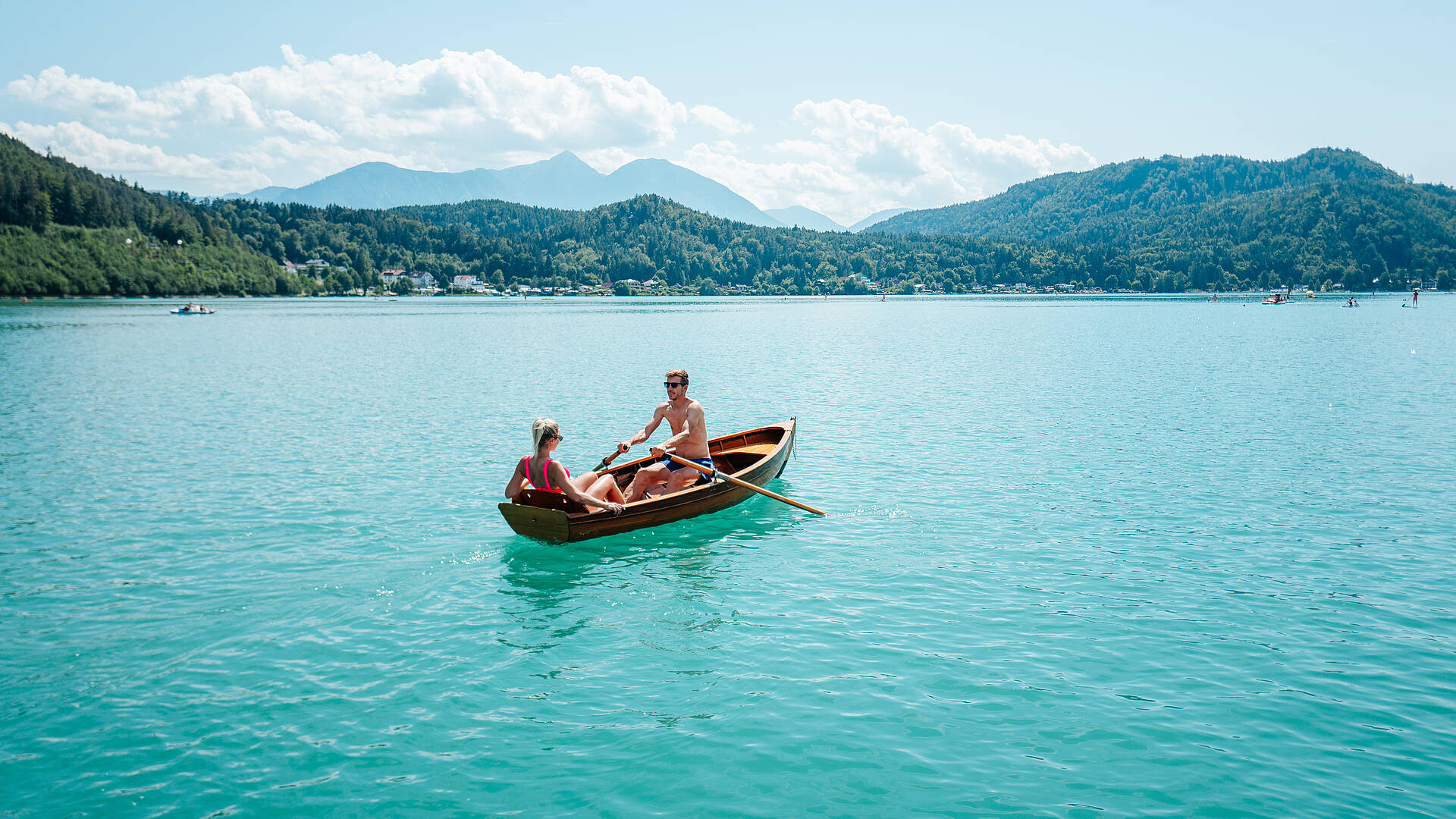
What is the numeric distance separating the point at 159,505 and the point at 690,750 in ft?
49.9

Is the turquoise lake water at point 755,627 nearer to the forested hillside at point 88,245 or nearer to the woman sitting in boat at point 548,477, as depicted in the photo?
the woman sitting in boat at point 548,477

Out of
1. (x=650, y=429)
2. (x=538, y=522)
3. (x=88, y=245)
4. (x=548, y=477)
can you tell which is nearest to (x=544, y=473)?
(x=548, y=477)

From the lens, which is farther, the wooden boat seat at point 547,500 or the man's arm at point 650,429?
the man's arm at point 650,429

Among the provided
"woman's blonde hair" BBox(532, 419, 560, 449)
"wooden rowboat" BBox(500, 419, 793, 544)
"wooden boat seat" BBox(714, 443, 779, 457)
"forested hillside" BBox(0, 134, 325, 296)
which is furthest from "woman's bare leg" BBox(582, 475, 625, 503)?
"forested hillside" BBox(0, 134, 325, 296)

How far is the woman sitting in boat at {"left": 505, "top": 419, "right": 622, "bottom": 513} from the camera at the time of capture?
45.0ft

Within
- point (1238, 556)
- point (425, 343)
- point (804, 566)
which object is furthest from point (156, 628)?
point (425, 343)

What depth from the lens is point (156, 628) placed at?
37.1 ft

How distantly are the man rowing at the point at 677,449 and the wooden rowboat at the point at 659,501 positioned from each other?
1.43 ft

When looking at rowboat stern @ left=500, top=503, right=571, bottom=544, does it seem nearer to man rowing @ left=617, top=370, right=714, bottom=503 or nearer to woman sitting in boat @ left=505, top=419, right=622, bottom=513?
woman sitting in boat @ left=505, top=419, right=622, bottom=513

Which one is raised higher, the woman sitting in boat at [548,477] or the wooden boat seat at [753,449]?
the woman sitting in boat at [548,477]

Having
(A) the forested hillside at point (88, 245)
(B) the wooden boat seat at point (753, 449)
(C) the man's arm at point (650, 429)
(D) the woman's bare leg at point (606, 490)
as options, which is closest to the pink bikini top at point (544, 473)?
(D) the woman's bare leg at point (606, 490)

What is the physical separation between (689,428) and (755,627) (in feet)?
19.8

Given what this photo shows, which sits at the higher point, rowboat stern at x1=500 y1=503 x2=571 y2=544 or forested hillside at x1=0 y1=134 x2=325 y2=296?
forested hillside at x1=0 y1=134 x2=325 y2=296

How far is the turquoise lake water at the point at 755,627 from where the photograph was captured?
7824 mm
